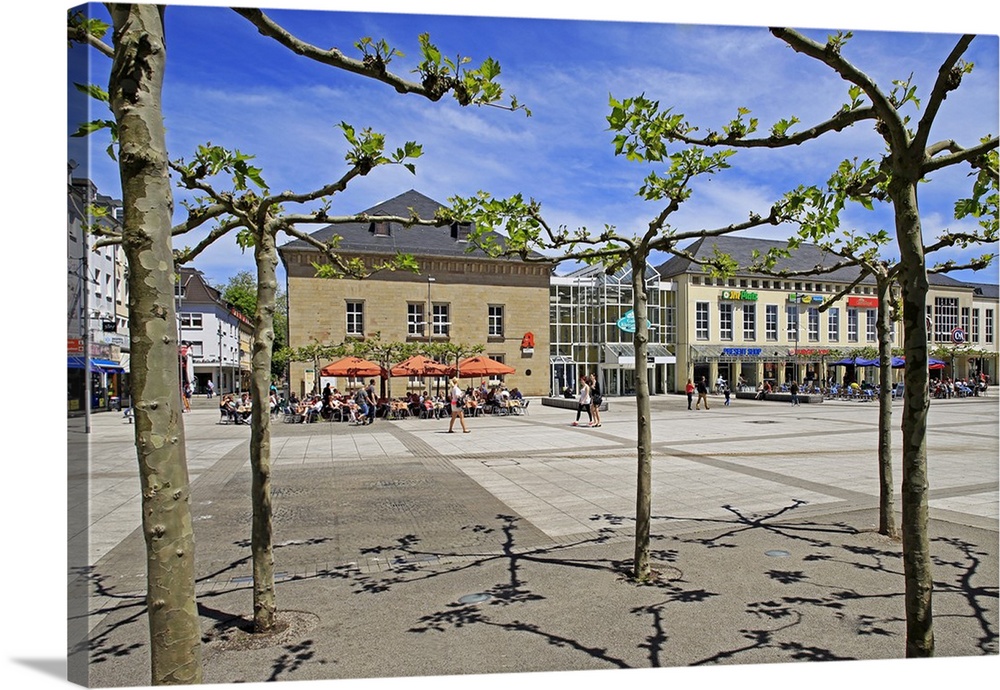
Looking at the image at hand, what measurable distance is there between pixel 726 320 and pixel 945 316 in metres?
18.4

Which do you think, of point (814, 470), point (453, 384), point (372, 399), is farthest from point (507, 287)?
point (814, 470)

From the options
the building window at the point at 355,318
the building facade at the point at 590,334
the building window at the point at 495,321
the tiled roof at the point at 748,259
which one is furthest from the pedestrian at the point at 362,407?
the tiled roof at the point at 748,259

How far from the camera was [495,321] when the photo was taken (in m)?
43.1

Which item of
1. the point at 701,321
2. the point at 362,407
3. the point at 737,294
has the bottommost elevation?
the point at 362,407

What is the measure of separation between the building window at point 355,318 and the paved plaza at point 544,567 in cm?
2731

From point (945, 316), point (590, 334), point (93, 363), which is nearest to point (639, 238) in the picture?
point (93, 363)

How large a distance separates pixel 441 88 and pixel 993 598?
5436mm

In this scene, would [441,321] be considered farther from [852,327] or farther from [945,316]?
[945,316]

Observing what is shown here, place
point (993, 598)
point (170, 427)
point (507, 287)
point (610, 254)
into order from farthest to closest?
point (507, 287)
point (610, 254)
point (993, 598)
point (170, 427)

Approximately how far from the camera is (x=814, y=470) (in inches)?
448

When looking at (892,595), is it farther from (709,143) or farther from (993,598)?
(709,143)

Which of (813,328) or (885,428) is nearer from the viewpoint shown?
(885,428)

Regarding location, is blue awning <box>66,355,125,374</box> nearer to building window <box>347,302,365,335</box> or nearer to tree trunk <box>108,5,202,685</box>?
tree trunk <box>108,5,202,685</box>

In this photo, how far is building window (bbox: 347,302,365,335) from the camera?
1571 inches
